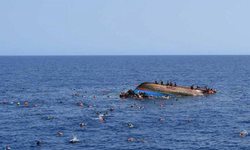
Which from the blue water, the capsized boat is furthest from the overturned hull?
the blue water

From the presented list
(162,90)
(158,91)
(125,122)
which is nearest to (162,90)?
(162,90)

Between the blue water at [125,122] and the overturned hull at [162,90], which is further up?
the overturned hull at [162,90]

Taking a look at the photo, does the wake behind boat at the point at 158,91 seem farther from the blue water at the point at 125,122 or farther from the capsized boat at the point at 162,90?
the blue water at the point at 125,122

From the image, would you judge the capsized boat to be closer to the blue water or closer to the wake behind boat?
the wake behind boat

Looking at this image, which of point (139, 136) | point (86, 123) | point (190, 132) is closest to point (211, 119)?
point (190, 132)

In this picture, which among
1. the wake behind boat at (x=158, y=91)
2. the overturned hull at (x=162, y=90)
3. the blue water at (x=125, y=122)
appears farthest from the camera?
the overturned hull at (x=162, y=90)

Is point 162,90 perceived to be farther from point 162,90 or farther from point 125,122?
point 125,122

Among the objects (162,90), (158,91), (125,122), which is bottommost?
(125,122)

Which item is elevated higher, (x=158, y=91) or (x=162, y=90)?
(x=162, y=90)

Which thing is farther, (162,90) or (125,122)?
(162,90)

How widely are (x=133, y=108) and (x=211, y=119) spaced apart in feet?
70.3

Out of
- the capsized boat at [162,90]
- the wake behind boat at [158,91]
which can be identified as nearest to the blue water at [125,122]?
the wake behind boat at [158,91]

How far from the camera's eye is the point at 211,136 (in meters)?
69.0

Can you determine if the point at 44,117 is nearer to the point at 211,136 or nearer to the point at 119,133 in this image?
the point at 119,133
